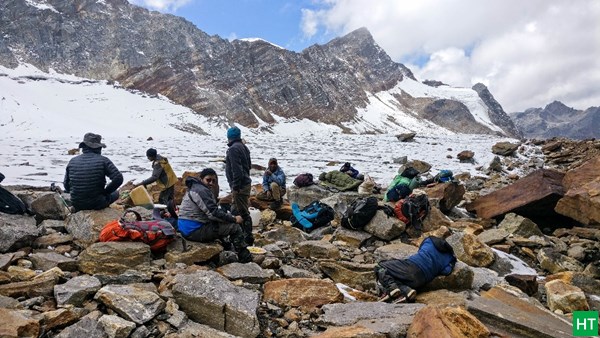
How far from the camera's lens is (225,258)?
569cm

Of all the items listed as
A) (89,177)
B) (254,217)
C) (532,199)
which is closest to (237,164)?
(254,217)

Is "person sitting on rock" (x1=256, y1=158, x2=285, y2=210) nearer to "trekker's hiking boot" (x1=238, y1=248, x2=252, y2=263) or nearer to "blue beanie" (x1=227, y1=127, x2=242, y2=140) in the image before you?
"blue beanie" (x1=227, y1=127, x2=242, y2=140)

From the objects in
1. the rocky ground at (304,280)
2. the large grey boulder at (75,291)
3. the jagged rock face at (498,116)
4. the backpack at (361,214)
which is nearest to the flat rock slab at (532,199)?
the rocky ground at (304,280)

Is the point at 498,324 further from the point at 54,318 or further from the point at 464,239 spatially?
the point at 54,318

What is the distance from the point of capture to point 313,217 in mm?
9070

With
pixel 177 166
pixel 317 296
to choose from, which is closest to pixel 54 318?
pixel 317 296

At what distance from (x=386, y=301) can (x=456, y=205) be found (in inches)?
253

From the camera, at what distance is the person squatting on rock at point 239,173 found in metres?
6.91

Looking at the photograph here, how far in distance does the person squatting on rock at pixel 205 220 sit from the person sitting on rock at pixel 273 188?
4.72 metres

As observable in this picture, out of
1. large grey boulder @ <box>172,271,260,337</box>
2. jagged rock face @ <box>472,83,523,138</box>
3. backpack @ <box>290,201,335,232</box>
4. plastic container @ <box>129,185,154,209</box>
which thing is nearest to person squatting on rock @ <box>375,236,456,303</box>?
large grey boulder @ <box>172,271,260,337</box>

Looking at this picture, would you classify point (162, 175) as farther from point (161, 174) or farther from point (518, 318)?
point (518, 318)

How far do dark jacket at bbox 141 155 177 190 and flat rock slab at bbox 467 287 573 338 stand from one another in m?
7.14

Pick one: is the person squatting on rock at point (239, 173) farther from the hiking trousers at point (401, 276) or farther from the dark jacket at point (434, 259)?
the dark jacket at point (434, 259)

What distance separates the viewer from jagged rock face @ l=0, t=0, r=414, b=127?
73750mm
